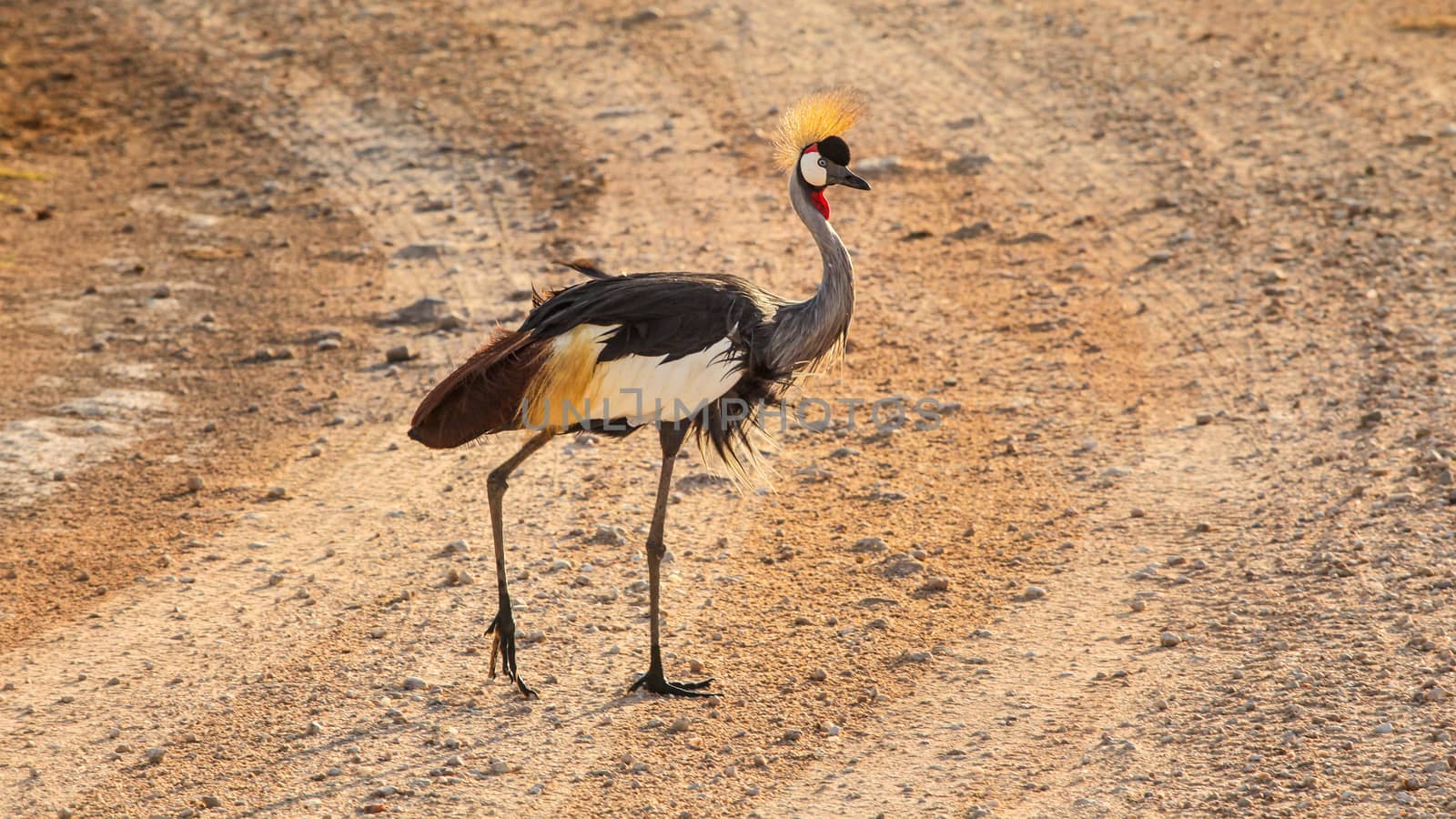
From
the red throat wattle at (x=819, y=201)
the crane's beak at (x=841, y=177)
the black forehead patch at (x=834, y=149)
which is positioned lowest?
the red throat wattle at (x=819, y=201)

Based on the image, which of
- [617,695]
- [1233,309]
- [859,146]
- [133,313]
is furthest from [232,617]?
[859,146]

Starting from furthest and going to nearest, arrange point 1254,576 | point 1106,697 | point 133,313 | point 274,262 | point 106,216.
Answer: point 106,216
point 274,262
point 133,313
point 1254,576
point 1106,697

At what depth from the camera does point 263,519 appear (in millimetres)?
7934

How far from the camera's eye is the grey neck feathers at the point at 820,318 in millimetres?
6332

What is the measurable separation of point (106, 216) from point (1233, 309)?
887cm

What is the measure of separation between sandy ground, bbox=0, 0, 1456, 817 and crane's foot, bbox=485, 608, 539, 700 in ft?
0.27

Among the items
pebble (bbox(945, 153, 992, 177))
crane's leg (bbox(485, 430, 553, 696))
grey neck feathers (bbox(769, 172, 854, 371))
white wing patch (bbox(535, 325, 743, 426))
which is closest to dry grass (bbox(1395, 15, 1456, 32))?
pebble (bbox(945, 153, 992, 177))

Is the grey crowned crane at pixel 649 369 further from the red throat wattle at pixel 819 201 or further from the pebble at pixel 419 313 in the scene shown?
the pebble at pixel 419 313

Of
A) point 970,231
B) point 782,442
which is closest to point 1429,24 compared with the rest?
point 970,231

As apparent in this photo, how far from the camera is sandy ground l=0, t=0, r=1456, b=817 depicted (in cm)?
582

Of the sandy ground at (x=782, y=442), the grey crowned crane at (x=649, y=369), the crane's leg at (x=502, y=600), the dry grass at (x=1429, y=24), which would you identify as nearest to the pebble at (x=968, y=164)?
the sandy ground at (x=782, y=442)

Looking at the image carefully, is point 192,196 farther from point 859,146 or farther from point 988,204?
point 988,204

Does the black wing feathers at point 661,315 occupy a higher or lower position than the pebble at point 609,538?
higher

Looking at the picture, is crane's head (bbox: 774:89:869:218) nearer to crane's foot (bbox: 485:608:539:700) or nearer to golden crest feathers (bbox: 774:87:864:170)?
golden crest feathers (bbox: 774:87:864:170)
